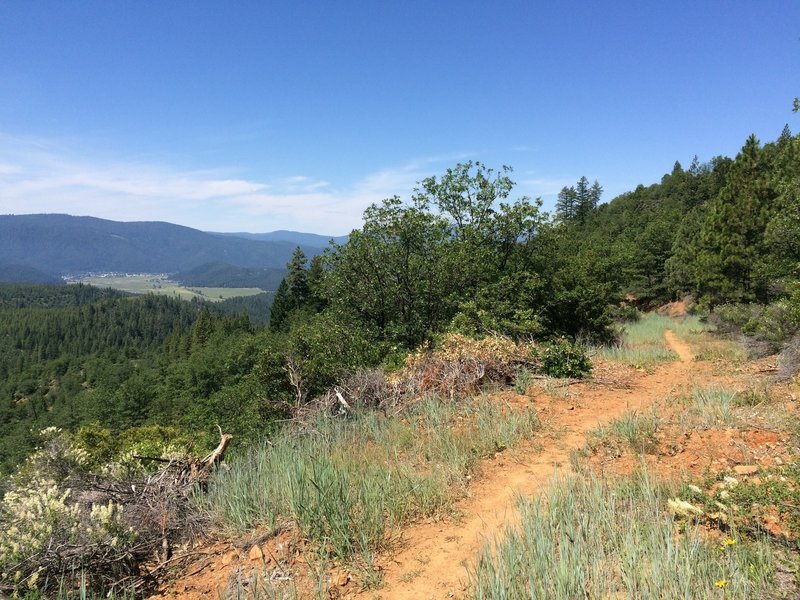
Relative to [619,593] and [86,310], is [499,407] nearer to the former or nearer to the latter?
[619,593]

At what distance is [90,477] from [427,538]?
353cm

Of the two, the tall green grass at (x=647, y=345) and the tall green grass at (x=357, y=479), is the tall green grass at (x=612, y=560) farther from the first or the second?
the tall green grass at (x=647, y=345)

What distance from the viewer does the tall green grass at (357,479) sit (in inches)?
136

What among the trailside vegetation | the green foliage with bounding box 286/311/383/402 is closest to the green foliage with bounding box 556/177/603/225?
the trailside vegetation

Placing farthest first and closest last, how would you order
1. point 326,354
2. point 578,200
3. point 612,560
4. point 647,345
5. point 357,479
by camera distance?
point 578,200, point 647,345, point 326,354, point 357,479, point 612,560

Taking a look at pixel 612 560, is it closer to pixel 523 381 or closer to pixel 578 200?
pixel 523 381

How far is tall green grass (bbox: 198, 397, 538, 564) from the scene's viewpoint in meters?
3.44

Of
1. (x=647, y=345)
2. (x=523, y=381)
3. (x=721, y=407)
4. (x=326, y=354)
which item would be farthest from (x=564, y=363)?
(x=647, y=345)

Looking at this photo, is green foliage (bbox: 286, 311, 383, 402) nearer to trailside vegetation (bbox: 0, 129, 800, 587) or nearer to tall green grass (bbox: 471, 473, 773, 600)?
trailside vegetation (bbox: 0, 129, 800, 587)

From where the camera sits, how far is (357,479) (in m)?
3.97

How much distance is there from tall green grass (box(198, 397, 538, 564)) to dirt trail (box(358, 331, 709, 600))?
0.21 meters

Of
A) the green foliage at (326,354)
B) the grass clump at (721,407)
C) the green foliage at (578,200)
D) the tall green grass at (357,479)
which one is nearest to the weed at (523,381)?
the tall green grass at (357,479)

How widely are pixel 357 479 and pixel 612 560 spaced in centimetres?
217

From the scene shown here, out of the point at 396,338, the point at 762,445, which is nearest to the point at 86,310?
the point at 396,338
